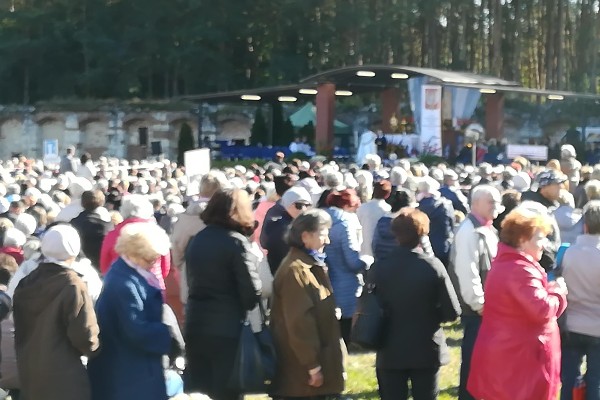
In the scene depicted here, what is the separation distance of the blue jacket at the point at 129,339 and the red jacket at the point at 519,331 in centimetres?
175

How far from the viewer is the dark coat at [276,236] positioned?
838 centimetres

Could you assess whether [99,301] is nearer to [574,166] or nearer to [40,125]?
[574,166]

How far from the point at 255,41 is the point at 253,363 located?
44964 millimetres

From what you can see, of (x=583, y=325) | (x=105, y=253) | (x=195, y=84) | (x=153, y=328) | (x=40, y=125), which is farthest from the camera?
(x=195, y=84)

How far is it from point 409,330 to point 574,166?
6.13 metres

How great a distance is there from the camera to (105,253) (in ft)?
25.3

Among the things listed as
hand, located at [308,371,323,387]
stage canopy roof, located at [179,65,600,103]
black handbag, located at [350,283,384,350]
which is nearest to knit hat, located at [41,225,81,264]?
hand, located at [308,371,323,387]

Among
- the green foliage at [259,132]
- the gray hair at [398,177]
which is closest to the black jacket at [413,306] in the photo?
the gray hair at [398,177]

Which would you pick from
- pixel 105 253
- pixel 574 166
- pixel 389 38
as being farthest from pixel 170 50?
pixel 105 253

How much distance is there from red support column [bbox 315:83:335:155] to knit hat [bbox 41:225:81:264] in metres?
26.7

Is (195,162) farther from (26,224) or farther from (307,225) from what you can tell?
(307,225)

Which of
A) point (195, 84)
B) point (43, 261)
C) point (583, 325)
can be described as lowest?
point (583, 325)

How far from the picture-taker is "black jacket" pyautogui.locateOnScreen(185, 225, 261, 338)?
598 cm

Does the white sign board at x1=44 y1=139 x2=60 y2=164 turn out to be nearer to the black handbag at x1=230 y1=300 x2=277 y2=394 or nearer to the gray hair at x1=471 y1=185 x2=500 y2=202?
the gray hair at x1=471 y1=185 x2=500 y2=202
